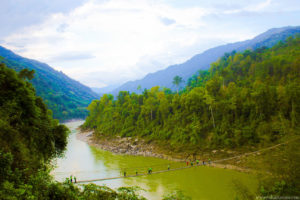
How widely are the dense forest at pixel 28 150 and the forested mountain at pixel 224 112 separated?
1580cm

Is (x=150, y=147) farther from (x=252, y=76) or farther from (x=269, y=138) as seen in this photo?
(x=252, y=76)

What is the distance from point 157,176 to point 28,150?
1324cm

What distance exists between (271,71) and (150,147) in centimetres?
2623

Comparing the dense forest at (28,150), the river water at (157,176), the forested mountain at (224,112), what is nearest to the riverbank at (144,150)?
the river water at (157,176)

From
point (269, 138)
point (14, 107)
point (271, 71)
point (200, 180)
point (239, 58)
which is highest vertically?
point (239, 58)

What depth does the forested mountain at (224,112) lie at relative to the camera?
2397 centimetres

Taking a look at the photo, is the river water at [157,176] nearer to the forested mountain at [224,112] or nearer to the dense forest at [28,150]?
the dense forest at [28,150]

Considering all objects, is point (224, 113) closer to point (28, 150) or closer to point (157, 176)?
point (157, 176)

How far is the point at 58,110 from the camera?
Answer: 83312mm

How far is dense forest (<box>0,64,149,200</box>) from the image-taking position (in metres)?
6.80

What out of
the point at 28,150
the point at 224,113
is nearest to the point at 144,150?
the point at 224,113

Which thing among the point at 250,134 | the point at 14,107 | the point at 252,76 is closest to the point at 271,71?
the point at 252,76

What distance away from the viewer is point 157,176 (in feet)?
66.9

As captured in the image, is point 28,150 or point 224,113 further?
point 224,113
